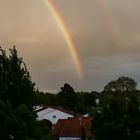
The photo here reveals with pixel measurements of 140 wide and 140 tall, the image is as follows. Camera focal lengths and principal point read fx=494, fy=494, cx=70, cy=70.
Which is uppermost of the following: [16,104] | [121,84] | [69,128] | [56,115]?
[121,84]

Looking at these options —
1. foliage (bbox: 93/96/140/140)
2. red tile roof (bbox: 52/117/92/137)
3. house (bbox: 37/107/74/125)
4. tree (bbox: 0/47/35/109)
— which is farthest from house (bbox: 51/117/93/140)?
tree (bbox: 0/47/35/109)

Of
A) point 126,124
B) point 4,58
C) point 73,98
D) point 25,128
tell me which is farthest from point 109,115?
point 73,98

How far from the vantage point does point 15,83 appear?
66.2 ft

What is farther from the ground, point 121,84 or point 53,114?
point 121,84

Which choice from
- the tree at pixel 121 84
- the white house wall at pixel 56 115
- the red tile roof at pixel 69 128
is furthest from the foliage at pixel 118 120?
the tree at pixel 121 84

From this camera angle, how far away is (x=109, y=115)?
30.2 m

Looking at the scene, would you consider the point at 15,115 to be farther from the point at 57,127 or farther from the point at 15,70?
the point at 57,127

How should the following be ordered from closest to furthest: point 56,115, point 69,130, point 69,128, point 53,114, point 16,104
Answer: point 16,104
point 69,130
point 69,128
point 56,115
point 53,114

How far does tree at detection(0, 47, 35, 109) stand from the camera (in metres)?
20.0

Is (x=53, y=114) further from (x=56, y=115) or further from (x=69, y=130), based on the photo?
(x=69, y=130)

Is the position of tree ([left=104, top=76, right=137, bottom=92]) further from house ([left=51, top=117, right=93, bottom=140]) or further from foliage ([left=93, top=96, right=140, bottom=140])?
foliage ([left=93, top=96, right=140, bottom=140])

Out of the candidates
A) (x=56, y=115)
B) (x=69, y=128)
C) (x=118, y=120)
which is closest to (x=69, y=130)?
(x=69, y=128)

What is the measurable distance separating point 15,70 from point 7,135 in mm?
3506

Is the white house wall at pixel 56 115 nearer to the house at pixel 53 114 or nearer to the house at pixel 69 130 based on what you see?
the house at pixel 53 114
